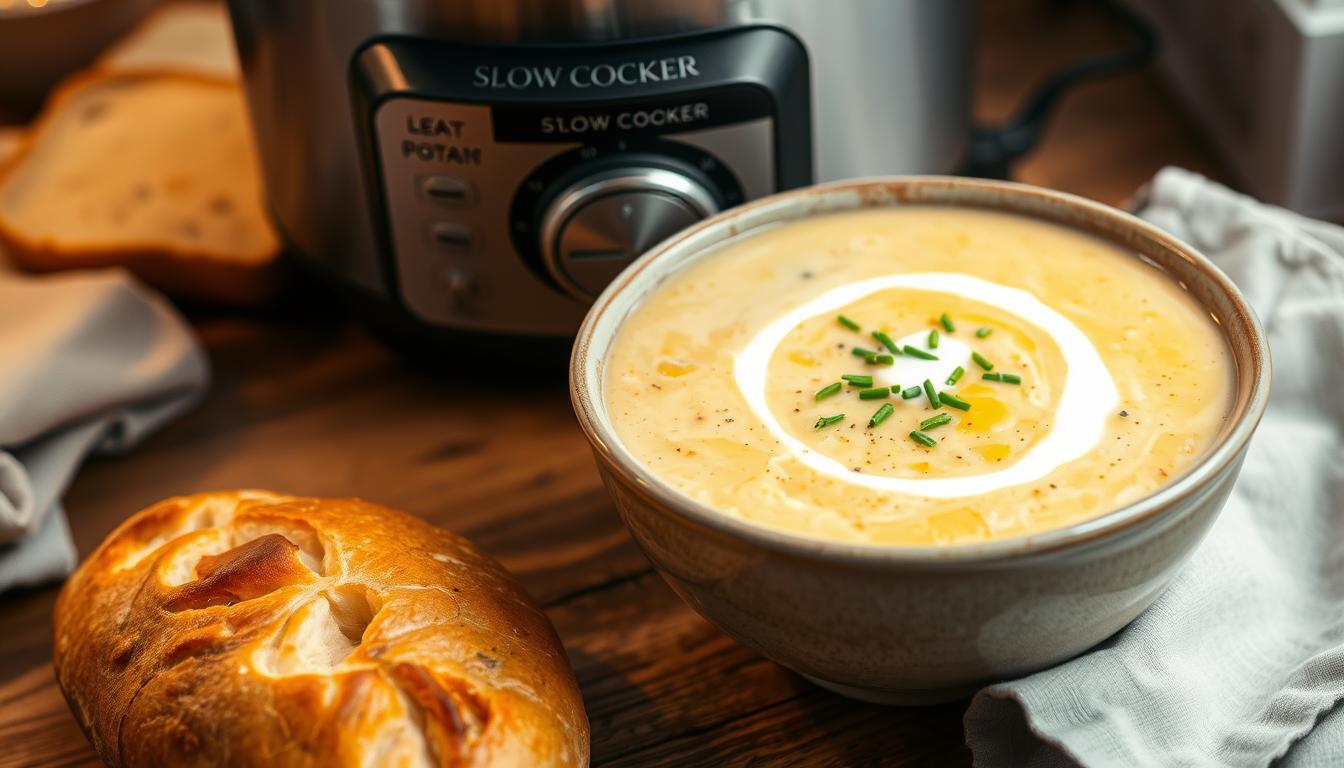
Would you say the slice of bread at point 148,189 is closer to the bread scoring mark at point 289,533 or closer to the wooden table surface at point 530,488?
the wooden table surface at point 530,488

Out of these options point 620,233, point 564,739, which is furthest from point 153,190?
point 564,739

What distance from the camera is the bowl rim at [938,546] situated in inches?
26.6

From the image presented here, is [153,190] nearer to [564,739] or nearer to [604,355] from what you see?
[604,355]

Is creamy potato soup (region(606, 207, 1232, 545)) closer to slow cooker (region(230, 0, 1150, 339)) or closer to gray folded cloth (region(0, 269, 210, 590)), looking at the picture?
slow cooker (region(230, 0, 1150, 339))

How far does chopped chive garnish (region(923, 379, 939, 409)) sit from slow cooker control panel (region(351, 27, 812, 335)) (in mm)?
276

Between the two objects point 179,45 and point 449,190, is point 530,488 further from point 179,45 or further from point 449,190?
point 179,45

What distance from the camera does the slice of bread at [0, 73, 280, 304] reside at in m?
1.35

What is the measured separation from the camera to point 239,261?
1.32 metres

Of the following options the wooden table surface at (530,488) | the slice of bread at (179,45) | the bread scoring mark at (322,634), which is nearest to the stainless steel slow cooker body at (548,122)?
the wooden table surface at (530,488)

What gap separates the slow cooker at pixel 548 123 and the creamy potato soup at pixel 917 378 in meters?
0.09

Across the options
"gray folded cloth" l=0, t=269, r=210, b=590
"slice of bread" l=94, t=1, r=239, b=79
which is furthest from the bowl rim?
"slice of bread" l=94, t=1, r=239, b=79

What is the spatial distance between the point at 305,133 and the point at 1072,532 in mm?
697

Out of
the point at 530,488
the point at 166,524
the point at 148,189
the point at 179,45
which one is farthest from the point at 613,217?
the point at 179,45

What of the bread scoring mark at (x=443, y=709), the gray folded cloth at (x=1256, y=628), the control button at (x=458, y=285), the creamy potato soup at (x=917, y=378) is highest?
the creamy potato soup at (x=917, y=378)
